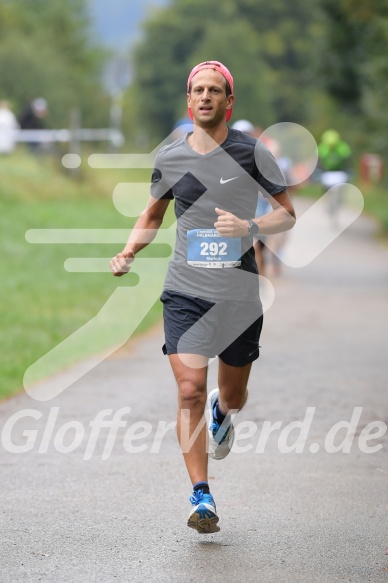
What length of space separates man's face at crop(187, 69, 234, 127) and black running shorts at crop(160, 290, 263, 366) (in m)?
0.79

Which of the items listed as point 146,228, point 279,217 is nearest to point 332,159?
point 146,228

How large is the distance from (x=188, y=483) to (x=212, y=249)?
1.52 m

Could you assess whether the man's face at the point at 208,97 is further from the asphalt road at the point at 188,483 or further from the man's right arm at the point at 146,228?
the asphalt road at the point at 188,483

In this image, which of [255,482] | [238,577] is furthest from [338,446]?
[238,577]

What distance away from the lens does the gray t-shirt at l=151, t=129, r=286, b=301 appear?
623 centimetres

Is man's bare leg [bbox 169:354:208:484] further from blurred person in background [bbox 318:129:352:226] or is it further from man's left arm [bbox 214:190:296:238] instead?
blurred person in background [bbox 318:129:352:226]

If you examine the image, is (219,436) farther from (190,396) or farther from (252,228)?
(252,228)

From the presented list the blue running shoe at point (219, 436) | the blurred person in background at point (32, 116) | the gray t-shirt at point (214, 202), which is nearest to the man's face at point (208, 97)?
the gray t-shirt at point (214, 202)

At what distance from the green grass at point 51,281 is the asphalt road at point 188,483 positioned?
75 cm

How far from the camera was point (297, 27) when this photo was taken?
10200cm

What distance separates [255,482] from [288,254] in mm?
16247

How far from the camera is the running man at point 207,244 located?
6.22 meters

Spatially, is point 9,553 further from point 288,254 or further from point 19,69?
point 19,69

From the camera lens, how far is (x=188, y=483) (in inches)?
283
